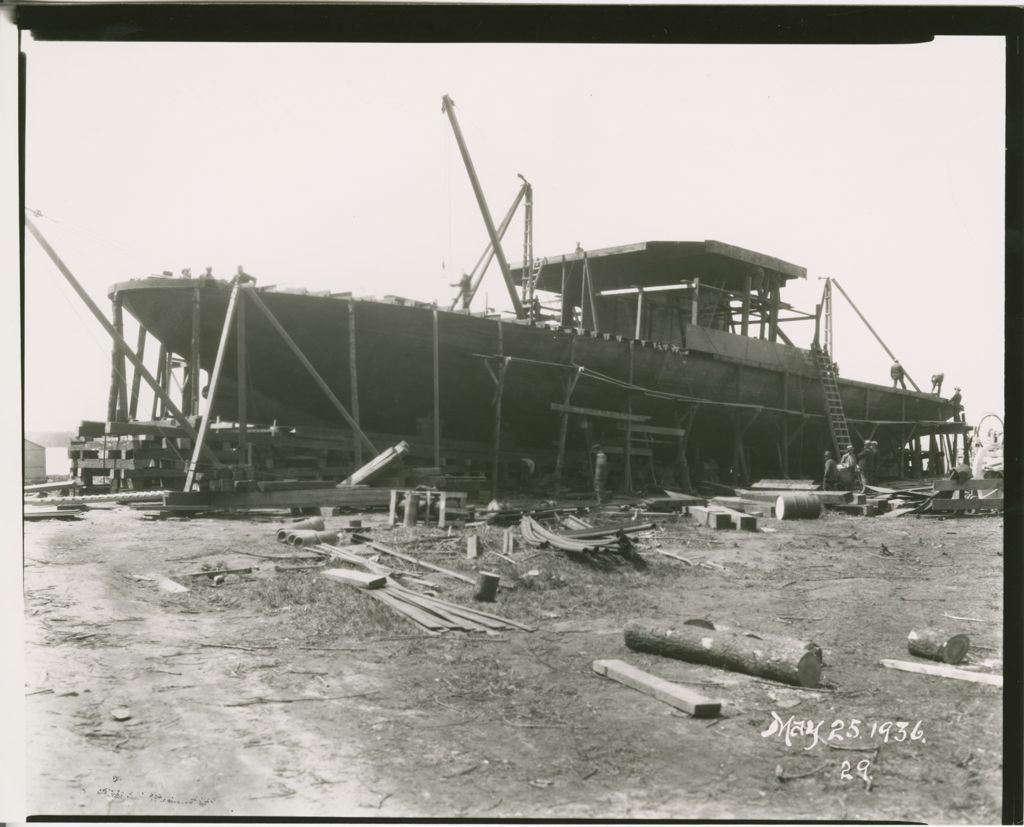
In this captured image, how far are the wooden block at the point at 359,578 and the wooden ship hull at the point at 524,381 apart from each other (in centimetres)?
534

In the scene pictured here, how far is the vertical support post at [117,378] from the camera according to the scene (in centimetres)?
1070

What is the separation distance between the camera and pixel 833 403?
67.3 feet

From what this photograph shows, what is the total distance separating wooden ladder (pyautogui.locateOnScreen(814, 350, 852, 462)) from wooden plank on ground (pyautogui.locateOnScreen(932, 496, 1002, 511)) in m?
4.85

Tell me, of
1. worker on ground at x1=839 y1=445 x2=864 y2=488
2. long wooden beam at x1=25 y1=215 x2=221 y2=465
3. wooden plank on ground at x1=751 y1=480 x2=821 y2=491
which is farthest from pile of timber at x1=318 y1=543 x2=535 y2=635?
worker on ground at x1=839 y1=445 x2=864 y2=488

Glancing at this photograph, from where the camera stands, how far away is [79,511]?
9539 millimetres

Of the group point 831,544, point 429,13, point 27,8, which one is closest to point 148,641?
A: point 27,8

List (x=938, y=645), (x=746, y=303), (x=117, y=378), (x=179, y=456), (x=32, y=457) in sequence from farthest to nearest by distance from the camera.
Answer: (x=746, y=303), (x=117, y=378), (x=179, y=456), (x=32, y=457), (x=938, y=645)

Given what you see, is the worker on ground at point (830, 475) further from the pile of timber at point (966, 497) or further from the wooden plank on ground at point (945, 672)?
the wooden plank on ground at point (945, 672)

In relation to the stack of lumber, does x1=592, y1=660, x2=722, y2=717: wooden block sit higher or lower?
lower

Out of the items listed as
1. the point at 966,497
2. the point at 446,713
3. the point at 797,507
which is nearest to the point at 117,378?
the point at 446,713

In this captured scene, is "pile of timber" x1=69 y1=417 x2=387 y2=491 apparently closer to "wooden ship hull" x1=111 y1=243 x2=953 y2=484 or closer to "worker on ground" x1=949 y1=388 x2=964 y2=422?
"wooden ship hull" x1=111 y1=243 x2=953 y2=484

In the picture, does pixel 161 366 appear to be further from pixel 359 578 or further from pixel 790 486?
pixel 790 486

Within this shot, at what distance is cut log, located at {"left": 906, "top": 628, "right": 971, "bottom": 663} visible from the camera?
5.64 m

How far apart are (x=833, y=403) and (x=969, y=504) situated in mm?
7454
